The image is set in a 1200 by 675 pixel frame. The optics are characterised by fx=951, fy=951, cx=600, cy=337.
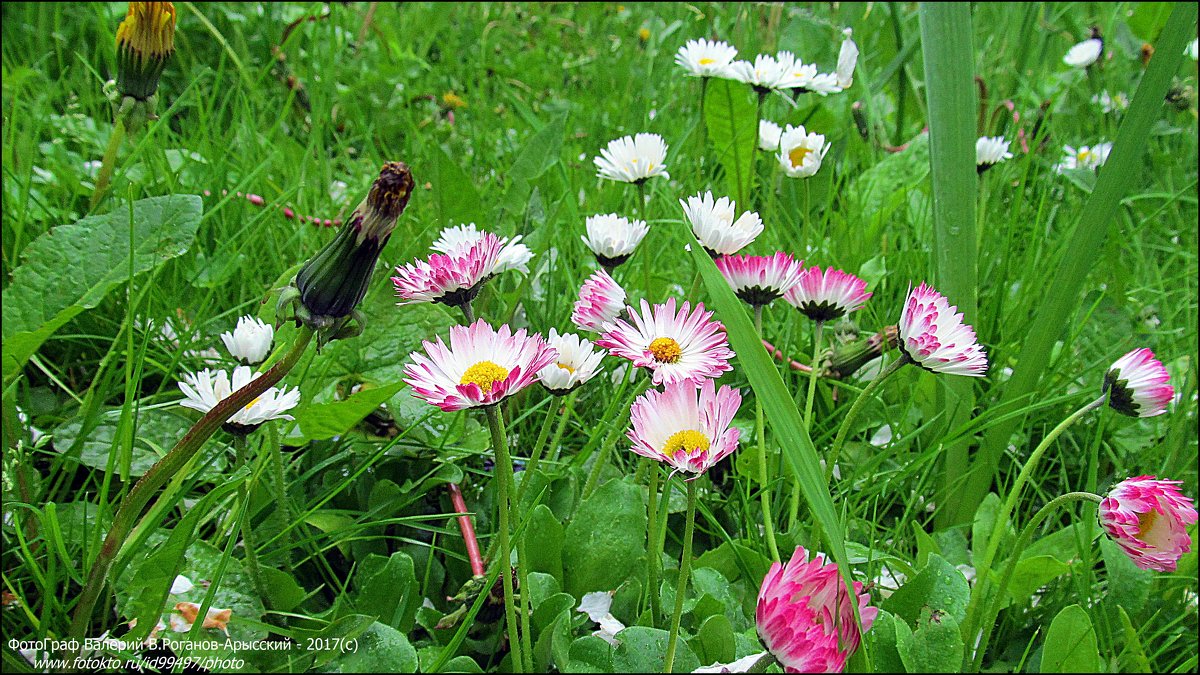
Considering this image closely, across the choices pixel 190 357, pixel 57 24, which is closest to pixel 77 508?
pixel 190 357

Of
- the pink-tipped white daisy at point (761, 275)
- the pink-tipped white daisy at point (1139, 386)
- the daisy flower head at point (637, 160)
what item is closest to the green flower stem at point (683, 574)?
the pink-tipped white daisy at point (761, 275)

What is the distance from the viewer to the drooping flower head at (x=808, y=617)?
0.50 meters

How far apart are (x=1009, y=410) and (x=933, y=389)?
7 cm

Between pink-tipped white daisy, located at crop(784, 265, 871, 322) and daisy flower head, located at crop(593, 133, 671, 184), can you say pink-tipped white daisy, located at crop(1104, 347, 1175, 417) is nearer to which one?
pink-tipped white daisy, located at crop(784, 265, 871, 322)

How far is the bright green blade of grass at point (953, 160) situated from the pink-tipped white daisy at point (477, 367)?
0.53 m

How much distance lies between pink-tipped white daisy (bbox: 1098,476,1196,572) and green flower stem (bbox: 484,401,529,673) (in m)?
0.37

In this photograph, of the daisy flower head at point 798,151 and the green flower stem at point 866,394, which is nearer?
the green flower stem at point 866,394

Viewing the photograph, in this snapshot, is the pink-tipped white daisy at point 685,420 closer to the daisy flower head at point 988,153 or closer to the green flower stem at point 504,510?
the green flower stem at point 504,510

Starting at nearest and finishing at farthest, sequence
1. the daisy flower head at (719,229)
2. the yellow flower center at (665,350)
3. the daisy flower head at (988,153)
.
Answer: the yellow flower center at (665,350) < the daisy flower head at (719,229) < the daisy flower head at (988,153)

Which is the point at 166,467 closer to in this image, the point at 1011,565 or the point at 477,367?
the point at 477,367

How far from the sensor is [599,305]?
2.19 ft

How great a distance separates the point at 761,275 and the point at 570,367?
17cm

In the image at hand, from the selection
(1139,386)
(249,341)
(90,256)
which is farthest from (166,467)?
(1139,386)

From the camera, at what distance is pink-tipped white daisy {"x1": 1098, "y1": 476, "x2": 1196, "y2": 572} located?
0.56m
